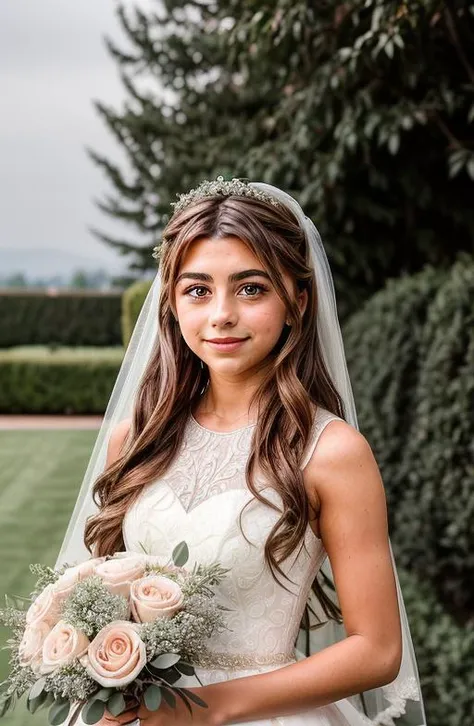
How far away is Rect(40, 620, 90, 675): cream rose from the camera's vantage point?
163 cm

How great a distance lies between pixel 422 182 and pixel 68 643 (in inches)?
235

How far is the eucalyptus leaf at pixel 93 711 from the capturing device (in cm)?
159

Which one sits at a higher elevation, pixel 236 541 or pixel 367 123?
pixel 367 123

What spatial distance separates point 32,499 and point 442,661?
228 inches

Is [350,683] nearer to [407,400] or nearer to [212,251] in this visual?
[212,251]

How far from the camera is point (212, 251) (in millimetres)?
1899

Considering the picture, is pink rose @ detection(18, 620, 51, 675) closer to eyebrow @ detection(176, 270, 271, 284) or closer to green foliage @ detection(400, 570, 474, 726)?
eyebrow @ detection(176, 270, 271, 284)

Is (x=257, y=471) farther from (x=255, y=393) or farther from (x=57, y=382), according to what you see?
(x=57, y=382)

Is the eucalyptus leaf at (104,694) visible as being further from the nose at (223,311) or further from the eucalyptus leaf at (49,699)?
the nose at (223,311)

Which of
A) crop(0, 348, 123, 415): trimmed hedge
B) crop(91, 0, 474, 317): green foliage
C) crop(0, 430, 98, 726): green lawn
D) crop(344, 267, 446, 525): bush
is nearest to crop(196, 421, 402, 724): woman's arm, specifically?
crop(0, 430, 98, 726): green lawn

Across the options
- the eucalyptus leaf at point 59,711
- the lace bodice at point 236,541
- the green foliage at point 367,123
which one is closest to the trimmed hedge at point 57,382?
the green foliage at point 367,123

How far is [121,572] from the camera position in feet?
5.74

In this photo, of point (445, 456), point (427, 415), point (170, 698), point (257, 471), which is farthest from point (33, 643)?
point (427, 415)

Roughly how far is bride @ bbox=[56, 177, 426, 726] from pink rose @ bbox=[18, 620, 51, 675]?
187mm
